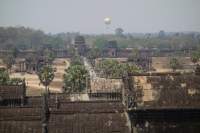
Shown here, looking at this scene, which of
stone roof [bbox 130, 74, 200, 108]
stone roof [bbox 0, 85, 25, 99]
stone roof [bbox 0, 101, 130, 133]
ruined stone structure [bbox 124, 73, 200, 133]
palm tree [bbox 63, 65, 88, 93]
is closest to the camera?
ruined stone structure [bbox 124, 73, 200, 133]

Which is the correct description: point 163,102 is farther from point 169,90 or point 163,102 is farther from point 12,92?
point 12,92

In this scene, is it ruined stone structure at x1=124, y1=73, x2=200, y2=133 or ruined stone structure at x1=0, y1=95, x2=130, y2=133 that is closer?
ruined stone structure at x1=124, y1=73, x2=200, y2=133

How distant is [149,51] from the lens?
191m

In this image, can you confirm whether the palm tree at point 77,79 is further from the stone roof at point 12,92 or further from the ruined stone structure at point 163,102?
the ruined stone structure at point 163,102

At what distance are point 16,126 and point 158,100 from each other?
31.1ft

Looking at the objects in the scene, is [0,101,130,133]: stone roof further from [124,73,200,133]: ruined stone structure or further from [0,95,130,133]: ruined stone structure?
[124,73,200,133]: ruined stone structure

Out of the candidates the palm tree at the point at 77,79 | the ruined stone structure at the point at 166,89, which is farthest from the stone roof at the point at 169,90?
the palm tree at the point at 77,79

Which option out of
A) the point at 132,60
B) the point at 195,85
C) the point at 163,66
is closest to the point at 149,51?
the point at 163,66

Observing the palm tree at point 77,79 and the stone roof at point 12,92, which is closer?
the stone roof at point 12,92

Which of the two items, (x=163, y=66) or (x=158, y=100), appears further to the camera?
(x=163, y=66)

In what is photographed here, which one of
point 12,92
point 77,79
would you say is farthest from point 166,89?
point 77,79

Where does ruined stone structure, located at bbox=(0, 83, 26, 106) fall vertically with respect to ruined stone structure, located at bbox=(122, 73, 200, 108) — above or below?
below

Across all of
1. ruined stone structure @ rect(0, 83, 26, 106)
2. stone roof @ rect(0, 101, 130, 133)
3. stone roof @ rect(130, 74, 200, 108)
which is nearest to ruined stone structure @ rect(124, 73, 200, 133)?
stone roof @ rect(130, 74, 200, 108)

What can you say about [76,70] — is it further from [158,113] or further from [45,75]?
[158,113]
